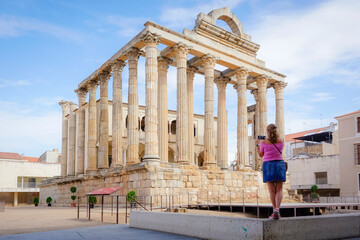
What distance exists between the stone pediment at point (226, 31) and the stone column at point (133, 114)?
201 inches

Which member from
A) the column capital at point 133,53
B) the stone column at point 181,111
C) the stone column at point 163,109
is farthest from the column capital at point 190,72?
the column capital at point 133,53

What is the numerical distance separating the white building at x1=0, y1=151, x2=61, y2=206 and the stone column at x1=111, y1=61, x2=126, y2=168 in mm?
31206

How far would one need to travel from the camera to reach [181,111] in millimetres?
26156

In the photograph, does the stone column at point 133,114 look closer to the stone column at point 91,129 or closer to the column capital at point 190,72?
the column capital at point 190,72

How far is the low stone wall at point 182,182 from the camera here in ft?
75.8

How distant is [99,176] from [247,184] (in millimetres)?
11098

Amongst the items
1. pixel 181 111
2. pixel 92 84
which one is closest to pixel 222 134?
pixel 181 111

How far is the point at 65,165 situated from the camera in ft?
131

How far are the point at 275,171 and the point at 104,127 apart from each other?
2556 cm

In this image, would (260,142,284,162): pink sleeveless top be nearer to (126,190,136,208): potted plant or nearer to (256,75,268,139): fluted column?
(126,190,136,208): potted plant

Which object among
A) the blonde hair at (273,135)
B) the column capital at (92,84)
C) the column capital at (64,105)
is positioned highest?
the column capital at (92,84)

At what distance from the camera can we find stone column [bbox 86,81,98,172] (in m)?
32.0

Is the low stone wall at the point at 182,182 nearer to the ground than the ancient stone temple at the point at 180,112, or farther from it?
nearer to the ground

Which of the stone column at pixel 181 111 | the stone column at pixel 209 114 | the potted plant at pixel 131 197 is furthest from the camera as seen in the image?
the stone column at pixel 209 114
